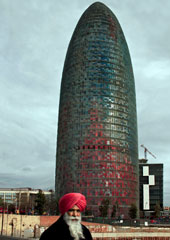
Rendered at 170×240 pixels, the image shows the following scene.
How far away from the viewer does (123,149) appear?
154625mm

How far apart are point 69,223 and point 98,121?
479 ft

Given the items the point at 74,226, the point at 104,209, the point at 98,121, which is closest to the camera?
the point at 74,226

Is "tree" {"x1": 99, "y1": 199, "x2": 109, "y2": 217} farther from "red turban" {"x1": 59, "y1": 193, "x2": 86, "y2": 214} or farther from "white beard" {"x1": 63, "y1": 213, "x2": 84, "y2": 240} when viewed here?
"red turban" {"x1": 59, "y1": 193, "x2": 86, "y2": 214}

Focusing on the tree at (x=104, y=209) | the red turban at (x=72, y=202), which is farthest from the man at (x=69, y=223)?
the tree at (x=104, y=209)

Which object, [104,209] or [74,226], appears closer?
[74,226]

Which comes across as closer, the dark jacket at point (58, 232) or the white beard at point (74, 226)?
the dark jacket at point (58, 232)

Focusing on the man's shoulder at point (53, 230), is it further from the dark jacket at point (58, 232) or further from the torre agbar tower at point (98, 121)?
the torre agbar tower at point (98, 121)

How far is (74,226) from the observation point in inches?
219

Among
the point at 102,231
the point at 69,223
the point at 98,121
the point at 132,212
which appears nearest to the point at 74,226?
the point at 69,223

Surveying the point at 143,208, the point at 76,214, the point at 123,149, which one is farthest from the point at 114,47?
the point at 76,214

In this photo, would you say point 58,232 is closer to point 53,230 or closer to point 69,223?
point 53,230

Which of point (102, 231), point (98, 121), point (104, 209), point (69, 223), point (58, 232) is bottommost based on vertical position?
point (104, 209)

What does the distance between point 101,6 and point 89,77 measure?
137 ft

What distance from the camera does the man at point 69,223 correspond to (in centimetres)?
536
